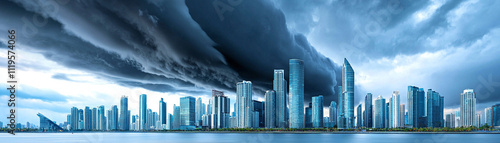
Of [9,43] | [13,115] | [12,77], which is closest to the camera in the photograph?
[9,43]

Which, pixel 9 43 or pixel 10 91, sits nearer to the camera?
pixel 9 43

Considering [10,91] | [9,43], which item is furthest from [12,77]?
[9,43]

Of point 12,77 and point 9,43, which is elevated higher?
point 9,43

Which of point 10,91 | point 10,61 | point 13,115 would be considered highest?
point 10,61

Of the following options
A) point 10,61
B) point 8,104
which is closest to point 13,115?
point 8,104

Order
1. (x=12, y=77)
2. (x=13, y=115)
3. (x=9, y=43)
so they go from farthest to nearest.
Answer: (x=13, y=115)
(x=12, y=77)
(x=9, y=43)

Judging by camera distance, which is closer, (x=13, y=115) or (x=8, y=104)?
(x=8, y=104)

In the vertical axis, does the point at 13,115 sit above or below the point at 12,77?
below

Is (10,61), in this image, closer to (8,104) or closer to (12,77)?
(12,77)

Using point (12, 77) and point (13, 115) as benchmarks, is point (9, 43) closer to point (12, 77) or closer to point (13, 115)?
point (12, 77)
